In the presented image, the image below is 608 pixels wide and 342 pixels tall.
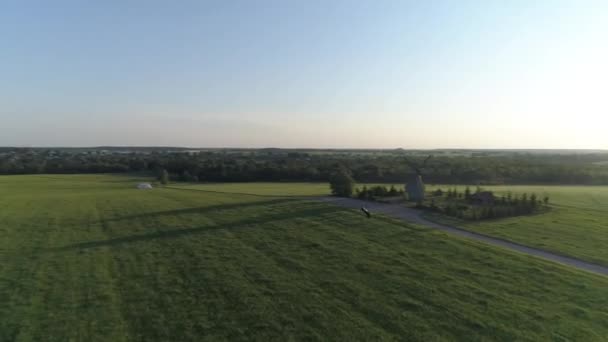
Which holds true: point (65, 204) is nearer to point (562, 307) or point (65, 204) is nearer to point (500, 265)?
point (500, 265)

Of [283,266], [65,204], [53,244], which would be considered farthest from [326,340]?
[65,204]

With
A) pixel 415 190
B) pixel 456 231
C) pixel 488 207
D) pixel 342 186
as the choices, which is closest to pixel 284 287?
pixel 456 231

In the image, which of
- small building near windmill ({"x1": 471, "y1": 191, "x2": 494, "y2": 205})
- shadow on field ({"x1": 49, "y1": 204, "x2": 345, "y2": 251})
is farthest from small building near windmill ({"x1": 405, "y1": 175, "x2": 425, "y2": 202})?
shadow on field ({"x1": 49, "y1": 204, "x2": 345, "y2": 251})

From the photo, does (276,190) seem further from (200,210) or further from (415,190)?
(415,190)

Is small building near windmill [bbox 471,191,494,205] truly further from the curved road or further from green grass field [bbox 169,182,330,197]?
green grass field [bbox 169,182,330,197]

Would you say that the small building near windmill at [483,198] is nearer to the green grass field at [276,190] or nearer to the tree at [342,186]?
the tree at [342,186]

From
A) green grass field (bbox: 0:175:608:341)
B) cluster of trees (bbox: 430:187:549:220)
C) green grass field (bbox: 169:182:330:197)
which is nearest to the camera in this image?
green grass field (bbox: 0:175:608:341)

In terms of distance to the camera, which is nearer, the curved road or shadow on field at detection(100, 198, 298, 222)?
the curved road
